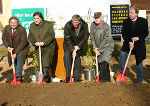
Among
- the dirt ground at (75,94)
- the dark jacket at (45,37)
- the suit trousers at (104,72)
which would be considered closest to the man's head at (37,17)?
the dark jacket at (45,37)

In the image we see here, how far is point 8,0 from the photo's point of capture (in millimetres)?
16812

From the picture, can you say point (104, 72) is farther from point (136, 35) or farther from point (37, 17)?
point (37, 17)

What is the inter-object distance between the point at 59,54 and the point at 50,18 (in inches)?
161

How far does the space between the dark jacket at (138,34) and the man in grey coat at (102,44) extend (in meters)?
0.39

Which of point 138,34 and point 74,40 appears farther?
point 74,40

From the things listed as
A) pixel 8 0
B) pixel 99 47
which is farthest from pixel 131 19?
pixel 8 0

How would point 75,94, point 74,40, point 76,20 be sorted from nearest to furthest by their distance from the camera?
1. point 75,94
2. point 76,20
3. point 74,40

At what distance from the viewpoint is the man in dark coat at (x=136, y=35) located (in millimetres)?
6051

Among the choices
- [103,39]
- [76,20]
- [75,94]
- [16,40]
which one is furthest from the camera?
[16,40]

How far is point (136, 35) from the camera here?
6.16 m

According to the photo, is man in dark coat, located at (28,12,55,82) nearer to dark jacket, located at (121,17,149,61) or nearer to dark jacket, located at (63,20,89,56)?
dark jacket, located at (63,20,89,56)

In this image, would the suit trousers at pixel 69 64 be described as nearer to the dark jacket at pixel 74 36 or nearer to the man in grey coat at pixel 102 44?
the dark jacket at pixel 74 36

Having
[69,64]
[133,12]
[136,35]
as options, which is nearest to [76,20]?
[69,64]

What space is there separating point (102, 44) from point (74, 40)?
638mm
